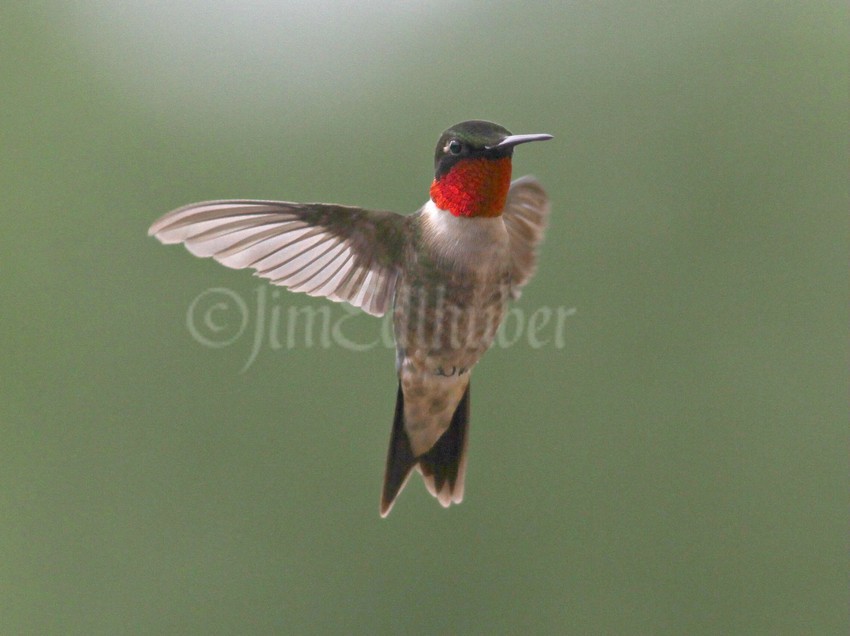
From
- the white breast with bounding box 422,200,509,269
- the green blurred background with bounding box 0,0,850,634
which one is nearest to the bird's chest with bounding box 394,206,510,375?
the white breast with bounding box 422,200,509,269

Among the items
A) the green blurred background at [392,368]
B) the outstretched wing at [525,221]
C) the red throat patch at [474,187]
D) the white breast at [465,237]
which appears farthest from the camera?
the green blurred background at [392,368]

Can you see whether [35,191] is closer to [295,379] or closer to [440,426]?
[295,379]

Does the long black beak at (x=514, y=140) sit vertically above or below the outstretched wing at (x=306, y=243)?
above

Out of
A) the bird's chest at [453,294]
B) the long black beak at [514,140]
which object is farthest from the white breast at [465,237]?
the long black beak at [514,140]

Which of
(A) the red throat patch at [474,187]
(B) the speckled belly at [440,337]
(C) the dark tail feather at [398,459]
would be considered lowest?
(C) the dark tail feather at [398,459]

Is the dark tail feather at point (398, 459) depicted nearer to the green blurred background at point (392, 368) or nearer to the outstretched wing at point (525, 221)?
the outstretched wing at point (525, 221)

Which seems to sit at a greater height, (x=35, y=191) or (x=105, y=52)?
(x=105, y=52)

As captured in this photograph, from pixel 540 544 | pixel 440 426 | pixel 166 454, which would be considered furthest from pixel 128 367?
pixel 440 426

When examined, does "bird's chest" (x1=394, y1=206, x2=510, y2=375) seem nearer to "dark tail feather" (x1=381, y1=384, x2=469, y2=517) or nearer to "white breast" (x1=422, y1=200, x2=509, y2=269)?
"white breast" (x1=422, y1=200, x2=509, y2=269)

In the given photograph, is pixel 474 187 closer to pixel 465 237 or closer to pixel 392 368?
pixel 465 237
